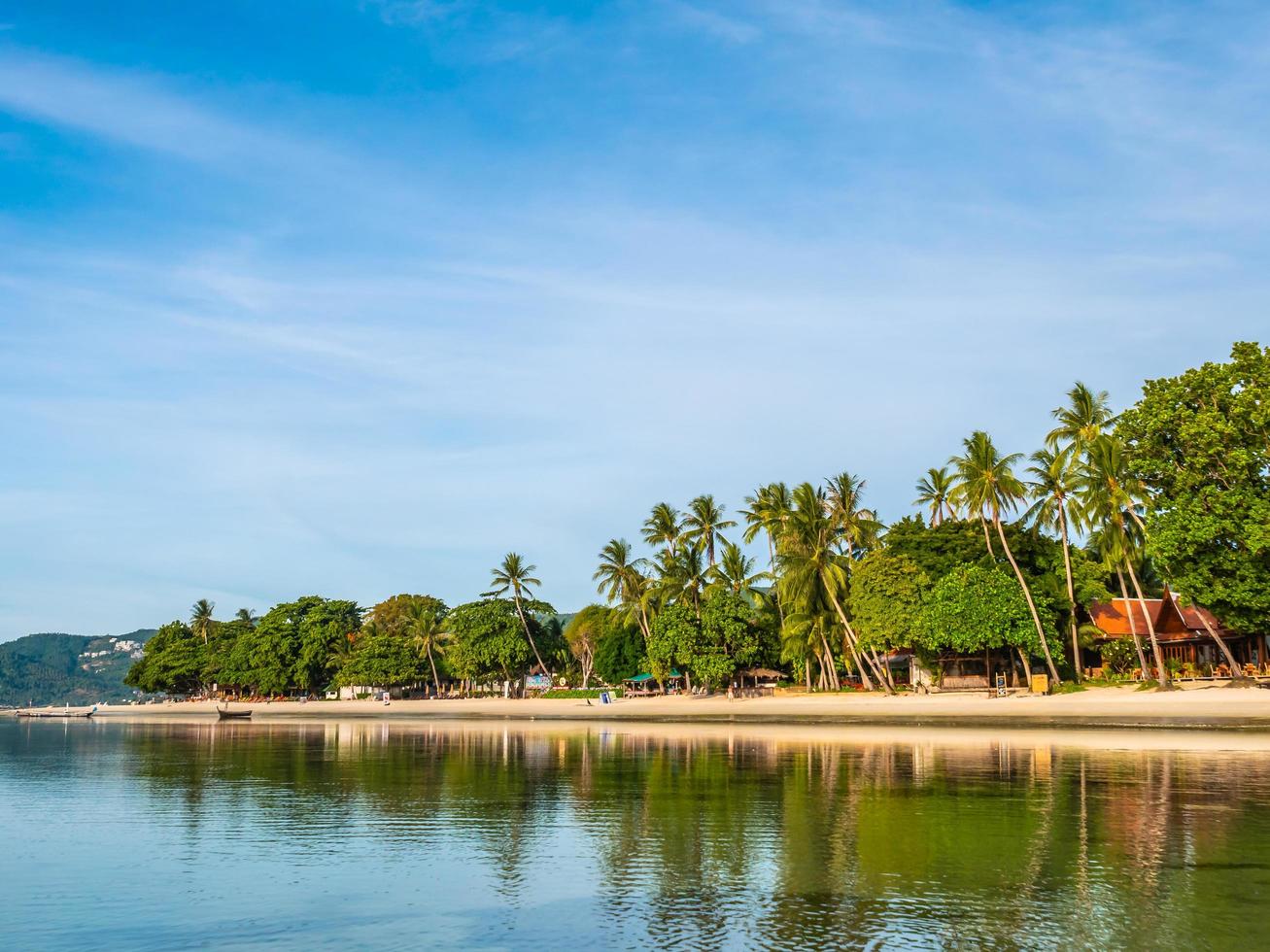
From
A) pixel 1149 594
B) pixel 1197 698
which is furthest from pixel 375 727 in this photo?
pixel 1149 594

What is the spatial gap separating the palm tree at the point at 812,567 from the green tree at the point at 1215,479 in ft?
78.3

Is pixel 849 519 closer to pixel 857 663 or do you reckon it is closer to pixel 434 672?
pixel 857 663

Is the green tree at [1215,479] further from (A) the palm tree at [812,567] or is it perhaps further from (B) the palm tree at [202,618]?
(B) the palm tree at [202,618]

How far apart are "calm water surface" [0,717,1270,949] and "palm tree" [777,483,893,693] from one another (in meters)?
37.3

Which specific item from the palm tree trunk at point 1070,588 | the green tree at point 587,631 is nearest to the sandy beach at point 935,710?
the palm tree trunk at point 1070,588

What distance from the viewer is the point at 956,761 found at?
2828 cm

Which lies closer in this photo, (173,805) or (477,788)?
(173,805)

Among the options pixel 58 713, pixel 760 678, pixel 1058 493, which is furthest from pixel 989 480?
pixel 58 713

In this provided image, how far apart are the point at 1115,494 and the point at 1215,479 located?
685 cm

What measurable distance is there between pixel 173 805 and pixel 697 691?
198 ft

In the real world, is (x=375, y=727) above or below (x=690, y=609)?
below

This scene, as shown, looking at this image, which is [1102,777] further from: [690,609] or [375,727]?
[690,609]

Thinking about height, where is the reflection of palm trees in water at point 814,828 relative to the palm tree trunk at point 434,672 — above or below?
above

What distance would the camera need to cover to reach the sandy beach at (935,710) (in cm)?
3966
